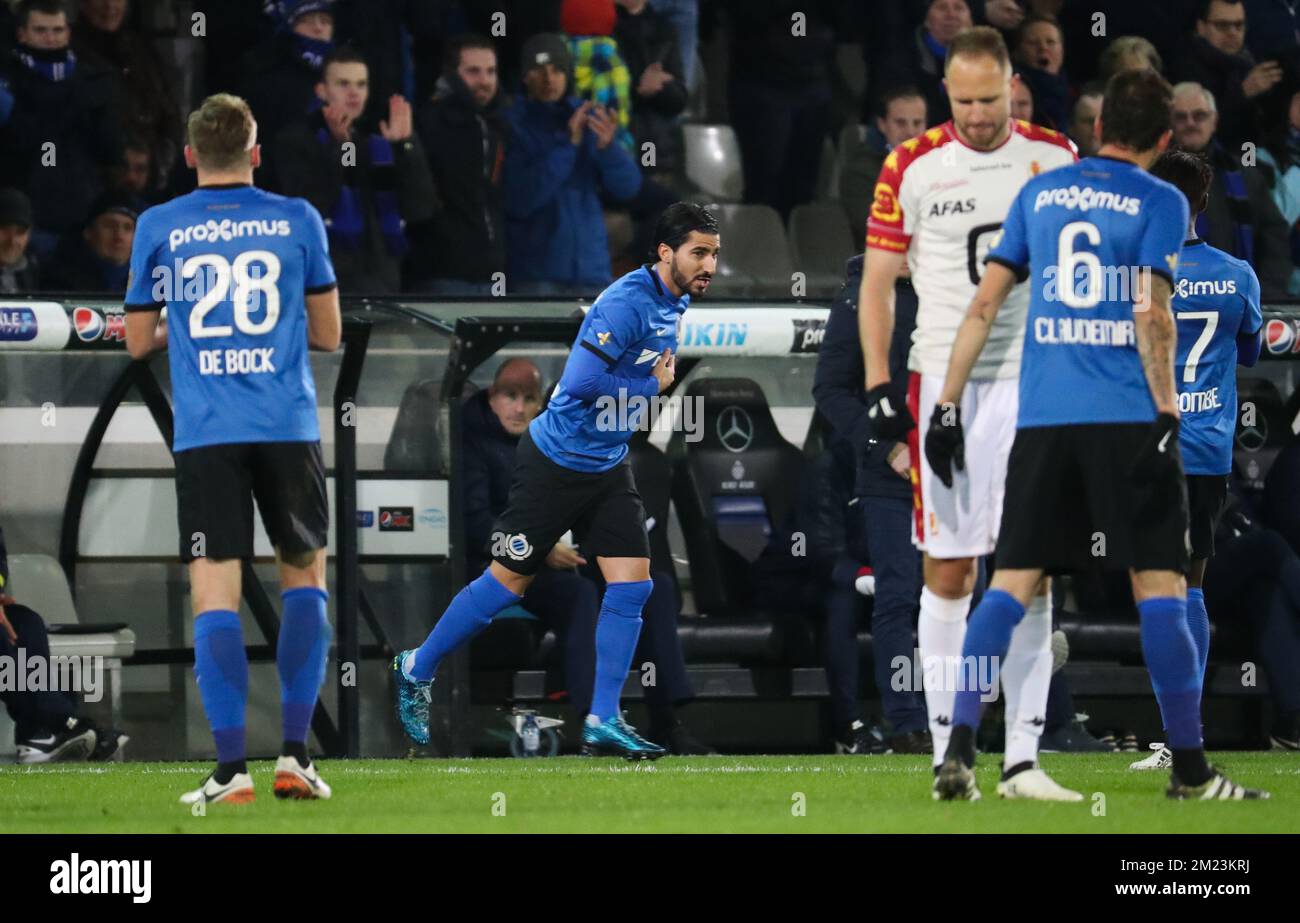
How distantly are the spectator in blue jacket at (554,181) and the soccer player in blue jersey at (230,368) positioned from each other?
202 inches

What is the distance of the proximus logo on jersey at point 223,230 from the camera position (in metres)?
6.50

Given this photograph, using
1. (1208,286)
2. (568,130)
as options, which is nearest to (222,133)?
(1208,286)

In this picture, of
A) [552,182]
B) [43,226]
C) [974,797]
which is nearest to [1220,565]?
[552,182]

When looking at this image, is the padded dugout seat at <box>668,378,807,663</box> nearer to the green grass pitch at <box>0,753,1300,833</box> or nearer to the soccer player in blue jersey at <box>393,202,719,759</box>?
the green grass pitch at <box>0,753,1300,833</box>

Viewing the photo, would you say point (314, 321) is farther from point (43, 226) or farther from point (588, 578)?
point (43, 226)

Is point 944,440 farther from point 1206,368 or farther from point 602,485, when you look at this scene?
point 602,485

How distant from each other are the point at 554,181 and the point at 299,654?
17.6ft

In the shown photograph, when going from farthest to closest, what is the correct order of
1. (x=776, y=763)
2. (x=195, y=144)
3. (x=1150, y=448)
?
(x=776, y=763) < (x=195, y=144) < (x=1150, y=448)

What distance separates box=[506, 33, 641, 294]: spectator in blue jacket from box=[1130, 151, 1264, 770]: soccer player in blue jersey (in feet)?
13.5

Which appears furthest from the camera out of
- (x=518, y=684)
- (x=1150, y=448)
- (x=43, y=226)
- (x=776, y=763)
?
(x=43, y=226)

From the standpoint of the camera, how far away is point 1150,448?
609cm

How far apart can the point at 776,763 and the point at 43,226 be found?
450 cm

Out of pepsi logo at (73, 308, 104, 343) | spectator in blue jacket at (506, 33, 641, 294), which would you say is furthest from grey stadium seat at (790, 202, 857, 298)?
pepsi logo at (73, 308, 104, 343)

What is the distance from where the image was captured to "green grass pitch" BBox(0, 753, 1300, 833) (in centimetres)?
589
